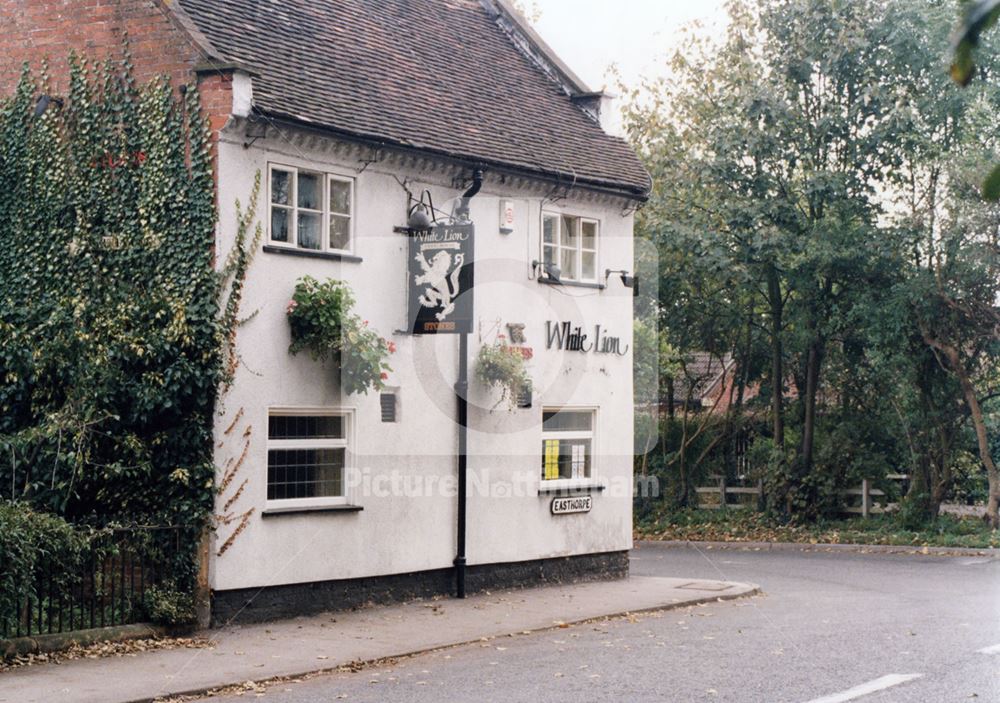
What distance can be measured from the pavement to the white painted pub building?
0.69 meters

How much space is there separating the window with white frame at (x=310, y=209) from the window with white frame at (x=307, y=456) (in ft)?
6.96

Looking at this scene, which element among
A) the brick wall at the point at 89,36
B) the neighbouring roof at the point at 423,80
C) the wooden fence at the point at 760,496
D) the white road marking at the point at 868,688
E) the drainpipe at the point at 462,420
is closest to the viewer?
the white road marking at the point at 868,688

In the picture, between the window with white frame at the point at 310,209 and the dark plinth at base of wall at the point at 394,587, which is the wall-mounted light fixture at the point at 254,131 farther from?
the dark plinth at base of wall at the point at 394,587

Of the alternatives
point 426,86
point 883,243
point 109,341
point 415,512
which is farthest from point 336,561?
point 883,243

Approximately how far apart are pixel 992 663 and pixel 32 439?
10095 mm

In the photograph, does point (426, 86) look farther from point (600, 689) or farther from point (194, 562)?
point (600, 689)

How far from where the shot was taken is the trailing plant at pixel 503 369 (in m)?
17.1

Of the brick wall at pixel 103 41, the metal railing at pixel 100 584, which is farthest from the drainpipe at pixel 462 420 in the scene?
the metal railing at pixel 100 584

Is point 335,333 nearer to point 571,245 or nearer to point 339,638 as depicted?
point 339,638

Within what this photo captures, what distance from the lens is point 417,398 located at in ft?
54.5

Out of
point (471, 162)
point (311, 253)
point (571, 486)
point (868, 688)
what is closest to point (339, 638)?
point (311, 253)

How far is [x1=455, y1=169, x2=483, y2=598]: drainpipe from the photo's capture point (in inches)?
665

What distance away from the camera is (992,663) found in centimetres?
1112

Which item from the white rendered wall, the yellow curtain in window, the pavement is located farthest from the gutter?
the pavement
